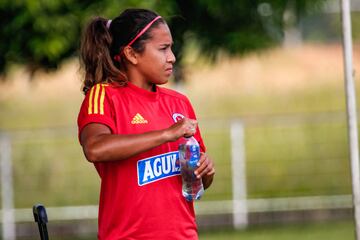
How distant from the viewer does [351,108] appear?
5.43 meters

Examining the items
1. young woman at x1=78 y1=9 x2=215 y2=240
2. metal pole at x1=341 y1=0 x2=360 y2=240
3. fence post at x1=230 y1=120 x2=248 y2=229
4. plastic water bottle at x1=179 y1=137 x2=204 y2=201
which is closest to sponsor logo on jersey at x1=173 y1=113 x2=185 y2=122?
young woman at x1=78 y1=9 x2=215 y2=240

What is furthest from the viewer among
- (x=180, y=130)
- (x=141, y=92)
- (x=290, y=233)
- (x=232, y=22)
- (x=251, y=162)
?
Answer: (x=251, y=162)

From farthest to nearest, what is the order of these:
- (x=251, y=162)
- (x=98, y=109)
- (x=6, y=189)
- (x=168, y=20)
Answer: (x=251, y=162) → (x=6, y=189) → (x=168, y=20) → (x=98, y=109)

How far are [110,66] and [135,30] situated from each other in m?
0.19

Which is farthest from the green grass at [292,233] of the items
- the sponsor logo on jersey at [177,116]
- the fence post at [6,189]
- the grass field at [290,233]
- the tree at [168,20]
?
the sponsor logo on jersey at [177,116]

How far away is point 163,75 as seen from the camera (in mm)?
5020

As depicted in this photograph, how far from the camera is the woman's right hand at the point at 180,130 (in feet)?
15.4

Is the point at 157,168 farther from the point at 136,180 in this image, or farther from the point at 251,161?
the point at 251,161

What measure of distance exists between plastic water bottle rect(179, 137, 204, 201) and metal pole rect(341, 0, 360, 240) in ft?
2.75

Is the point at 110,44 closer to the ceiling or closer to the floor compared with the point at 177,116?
closer to the ceiling

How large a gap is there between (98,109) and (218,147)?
11214 mm

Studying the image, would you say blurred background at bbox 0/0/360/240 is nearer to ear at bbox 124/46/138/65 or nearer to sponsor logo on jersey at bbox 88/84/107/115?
ear at bbox 124/46/138/65

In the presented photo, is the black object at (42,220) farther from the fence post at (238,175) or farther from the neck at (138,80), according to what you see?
the fence post at (238,175)

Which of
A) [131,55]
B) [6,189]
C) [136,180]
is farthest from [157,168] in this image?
[6,189]
